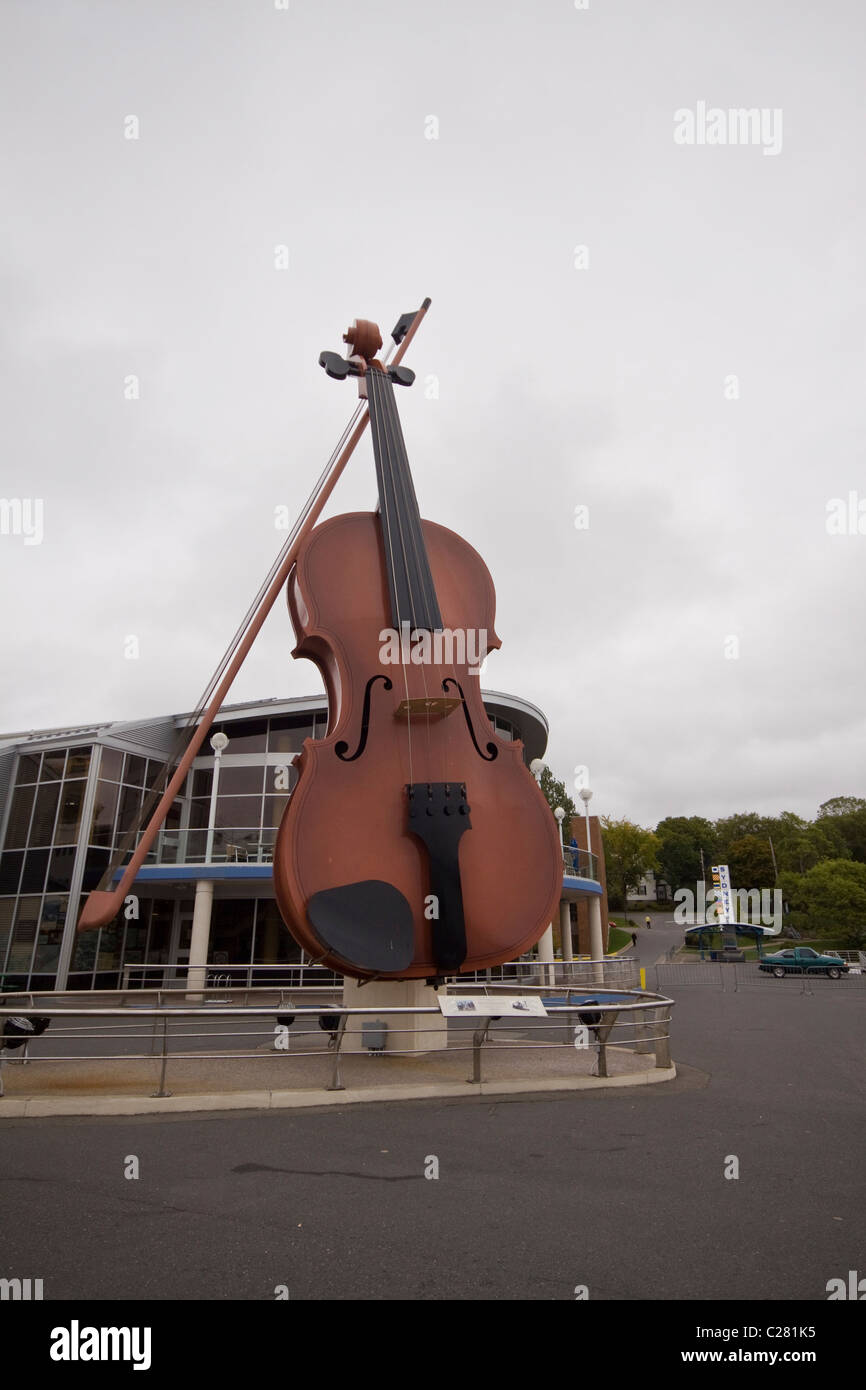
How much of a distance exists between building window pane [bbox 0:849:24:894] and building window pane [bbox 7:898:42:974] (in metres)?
0.63

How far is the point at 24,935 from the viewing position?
20375 millimetres

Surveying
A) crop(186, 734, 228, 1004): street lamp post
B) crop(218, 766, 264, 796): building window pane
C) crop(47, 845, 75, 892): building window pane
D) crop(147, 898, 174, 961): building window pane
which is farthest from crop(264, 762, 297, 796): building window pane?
crop(47, 845, 75, 892): building window pane

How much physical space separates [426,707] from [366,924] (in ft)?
5.00

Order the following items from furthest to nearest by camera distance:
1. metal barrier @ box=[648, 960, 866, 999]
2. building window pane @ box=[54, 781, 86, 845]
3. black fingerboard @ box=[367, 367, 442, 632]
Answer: metal barrier @ box=[648, 960, 866, 999] → building window pane @ box=[54, 781, 86, 845] → black fingerboard @ box=[367, 367, 442, 632]

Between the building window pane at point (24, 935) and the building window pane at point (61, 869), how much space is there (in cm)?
60

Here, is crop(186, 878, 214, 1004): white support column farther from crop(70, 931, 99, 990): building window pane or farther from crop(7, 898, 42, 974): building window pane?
crop(7, 898, 42, 974): building window pane

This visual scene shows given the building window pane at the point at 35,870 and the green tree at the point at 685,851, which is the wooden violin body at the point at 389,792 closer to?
the building window pane at the point at 35,870

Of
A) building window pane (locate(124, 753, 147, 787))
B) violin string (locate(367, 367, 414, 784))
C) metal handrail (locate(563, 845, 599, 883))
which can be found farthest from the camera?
metal handrail (locate(563, 845, 599, 883))

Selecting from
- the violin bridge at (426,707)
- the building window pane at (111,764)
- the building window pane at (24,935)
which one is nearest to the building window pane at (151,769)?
the building window pane at (111,764)

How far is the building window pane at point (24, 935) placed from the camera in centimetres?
2000

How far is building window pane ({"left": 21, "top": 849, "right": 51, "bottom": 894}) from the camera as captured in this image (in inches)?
817

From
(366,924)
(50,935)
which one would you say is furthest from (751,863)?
(366,924)
